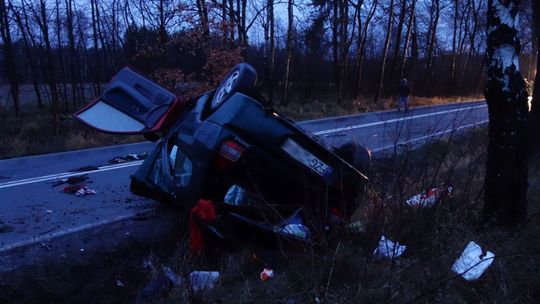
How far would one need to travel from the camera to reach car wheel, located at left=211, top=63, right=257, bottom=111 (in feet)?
14.2

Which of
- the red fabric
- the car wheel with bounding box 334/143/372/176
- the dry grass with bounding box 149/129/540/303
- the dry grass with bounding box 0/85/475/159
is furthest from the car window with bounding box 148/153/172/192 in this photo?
the dry grass with bounding box 0/85/475/159

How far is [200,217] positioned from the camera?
402cm

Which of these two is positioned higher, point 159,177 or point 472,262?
point 159,177

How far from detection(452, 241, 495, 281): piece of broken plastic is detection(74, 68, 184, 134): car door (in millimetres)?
3103

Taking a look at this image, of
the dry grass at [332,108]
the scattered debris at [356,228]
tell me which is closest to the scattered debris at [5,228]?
the scattered debris at [356,228]

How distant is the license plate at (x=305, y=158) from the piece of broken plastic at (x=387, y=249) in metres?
0.67

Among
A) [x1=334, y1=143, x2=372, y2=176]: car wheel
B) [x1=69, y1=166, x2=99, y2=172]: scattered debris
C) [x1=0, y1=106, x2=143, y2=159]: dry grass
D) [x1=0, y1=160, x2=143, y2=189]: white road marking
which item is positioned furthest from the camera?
[x1=0, y1=106, x2=143, y2=159]: dry grass

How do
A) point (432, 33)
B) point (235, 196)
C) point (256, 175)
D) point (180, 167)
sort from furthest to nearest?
point (432, 33), point (180, 167), point (235, 196), point (256, 175)

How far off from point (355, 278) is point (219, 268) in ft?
4.03

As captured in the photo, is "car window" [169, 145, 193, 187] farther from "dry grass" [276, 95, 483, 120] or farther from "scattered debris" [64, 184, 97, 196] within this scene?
"dry grass" [276, 95, 483, 120]

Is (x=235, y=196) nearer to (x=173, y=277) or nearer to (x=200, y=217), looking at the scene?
(x=200, y=217)

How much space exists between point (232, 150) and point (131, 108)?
5.93 ft

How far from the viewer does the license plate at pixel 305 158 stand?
13.2 feet

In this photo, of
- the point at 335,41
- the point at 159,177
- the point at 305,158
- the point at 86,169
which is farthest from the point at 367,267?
the point at 335,41
